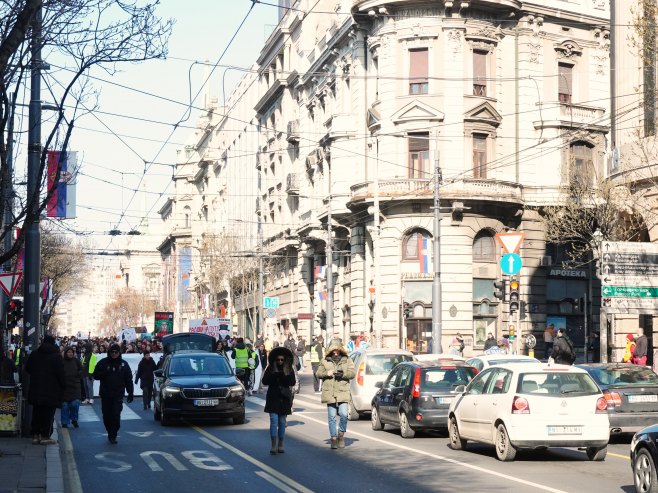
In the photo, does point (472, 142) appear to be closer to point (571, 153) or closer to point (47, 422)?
point (571, 153)

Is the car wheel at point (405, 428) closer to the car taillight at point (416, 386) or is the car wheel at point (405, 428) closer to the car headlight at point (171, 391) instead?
the car taillight at point (416, 386)

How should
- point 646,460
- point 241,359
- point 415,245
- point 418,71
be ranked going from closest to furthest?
1. point 646,460
2. point 241,359
3. point 418,71
4. point 415,245

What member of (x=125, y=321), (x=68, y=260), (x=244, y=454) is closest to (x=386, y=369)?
(x=244, y=454)

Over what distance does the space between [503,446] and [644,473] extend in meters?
4.69

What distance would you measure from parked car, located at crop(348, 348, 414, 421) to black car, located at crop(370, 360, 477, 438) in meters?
3.48

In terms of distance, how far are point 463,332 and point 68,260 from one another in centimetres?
3926

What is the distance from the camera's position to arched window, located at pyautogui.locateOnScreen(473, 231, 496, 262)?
173 ft

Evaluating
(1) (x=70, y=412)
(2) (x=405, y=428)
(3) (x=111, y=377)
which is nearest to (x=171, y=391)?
(1) (x=70, y=412)

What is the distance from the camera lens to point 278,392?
1883 cm

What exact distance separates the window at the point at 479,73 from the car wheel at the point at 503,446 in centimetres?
3674

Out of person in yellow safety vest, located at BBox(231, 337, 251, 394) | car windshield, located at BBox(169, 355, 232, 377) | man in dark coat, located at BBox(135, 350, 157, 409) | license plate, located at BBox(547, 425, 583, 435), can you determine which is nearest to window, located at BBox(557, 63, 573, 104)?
person in yellow safety vest, located at BBox(231, 337, 251, 394)

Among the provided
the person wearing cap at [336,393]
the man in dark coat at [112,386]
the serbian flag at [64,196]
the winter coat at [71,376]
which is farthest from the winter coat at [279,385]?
the serbian flag at [64,196]

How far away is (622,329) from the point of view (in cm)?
3722

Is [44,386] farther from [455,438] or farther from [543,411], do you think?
[543,411]
